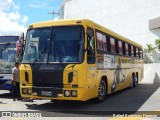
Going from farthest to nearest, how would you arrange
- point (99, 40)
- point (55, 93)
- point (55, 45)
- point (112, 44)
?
point (112, 44) < point (99, 40) < point (55, 45) < point (55, 93)

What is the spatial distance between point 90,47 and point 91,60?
17.7 inches

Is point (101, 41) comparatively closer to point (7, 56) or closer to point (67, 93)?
point (67, 93)

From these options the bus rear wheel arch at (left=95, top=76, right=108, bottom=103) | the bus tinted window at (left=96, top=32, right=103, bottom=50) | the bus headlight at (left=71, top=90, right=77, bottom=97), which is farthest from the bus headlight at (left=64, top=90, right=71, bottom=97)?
the bus tinted window at (left=96, top=32, right=103, bottom=50)

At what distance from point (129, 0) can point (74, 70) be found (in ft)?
149

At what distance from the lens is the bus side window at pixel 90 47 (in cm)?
1090

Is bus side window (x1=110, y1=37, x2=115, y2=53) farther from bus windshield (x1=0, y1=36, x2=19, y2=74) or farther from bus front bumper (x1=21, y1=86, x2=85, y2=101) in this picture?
bus windshield (x1=0, y1=36, x2=19, y2=74)

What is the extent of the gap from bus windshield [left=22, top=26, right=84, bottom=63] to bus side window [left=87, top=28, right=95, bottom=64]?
0.33 m

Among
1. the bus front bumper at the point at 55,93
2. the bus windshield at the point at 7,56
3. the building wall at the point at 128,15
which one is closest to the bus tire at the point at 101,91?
the bus front bumper at the point at 55,93

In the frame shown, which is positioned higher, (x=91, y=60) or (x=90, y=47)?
(x=90, y=47)

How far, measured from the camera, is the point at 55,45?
428 inches

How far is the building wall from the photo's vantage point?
163ft

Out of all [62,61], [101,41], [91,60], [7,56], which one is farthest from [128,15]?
[62,61]

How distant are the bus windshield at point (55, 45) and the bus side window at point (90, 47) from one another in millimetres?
326

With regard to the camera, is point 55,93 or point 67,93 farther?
point 55,93
